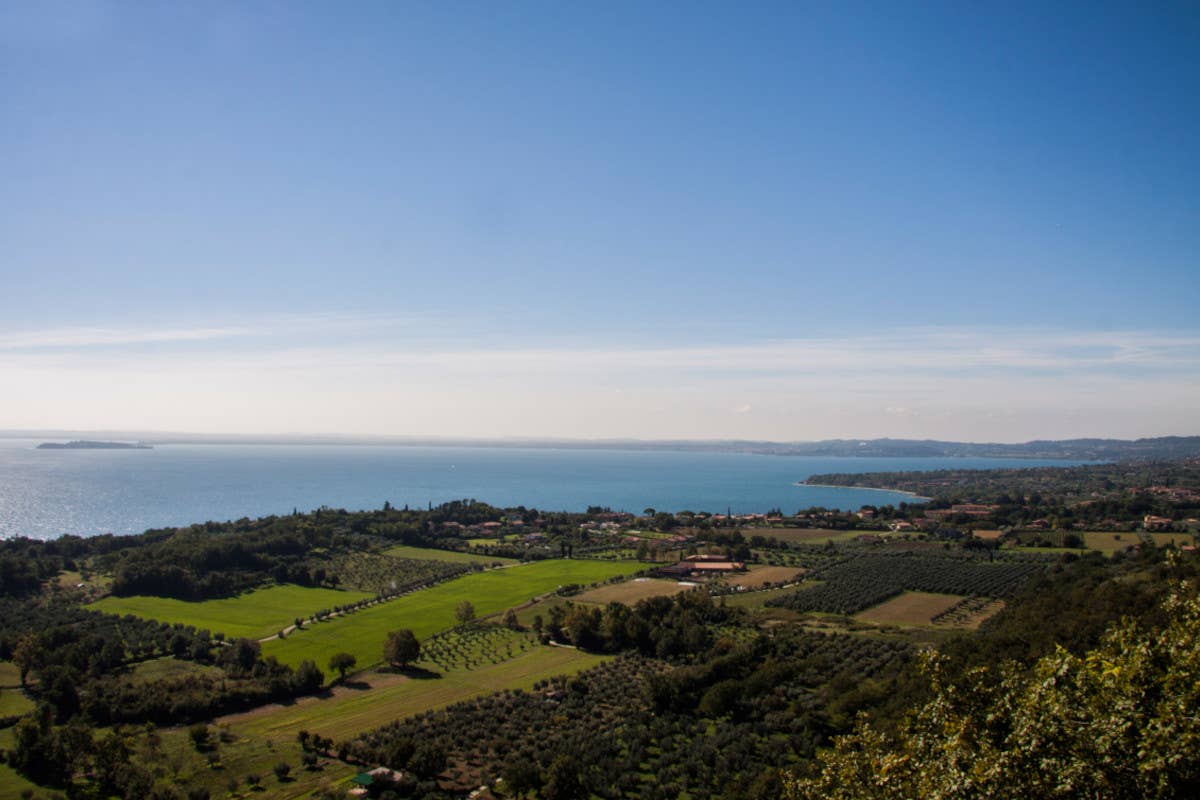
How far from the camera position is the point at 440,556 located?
247 feet

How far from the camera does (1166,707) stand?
9008 millimetres

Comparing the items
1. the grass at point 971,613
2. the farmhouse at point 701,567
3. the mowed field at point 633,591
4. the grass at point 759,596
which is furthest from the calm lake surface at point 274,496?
the grass at point 971,613

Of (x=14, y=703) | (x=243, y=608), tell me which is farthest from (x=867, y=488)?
(x=14, y=703)

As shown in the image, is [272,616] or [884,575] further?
[884,575]

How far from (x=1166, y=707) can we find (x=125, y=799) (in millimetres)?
29352

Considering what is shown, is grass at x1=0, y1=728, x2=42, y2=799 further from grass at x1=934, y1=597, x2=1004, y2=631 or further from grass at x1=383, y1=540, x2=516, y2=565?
grass at x1=383, y1=540, x2=516, y2=565

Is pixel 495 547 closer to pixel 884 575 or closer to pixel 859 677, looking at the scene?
pixel 884 575

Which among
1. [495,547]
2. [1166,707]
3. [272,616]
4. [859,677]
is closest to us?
[1166,707]

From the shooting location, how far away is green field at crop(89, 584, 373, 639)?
49.0 meters

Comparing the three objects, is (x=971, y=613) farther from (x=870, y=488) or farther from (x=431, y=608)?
(x=870, y=488)

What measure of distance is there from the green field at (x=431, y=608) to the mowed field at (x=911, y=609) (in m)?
24.0

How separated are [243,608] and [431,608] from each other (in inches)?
581

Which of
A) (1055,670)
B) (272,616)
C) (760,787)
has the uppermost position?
(1055,670)

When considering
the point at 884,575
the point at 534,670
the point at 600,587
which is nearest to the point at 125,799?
the point at 534,670
